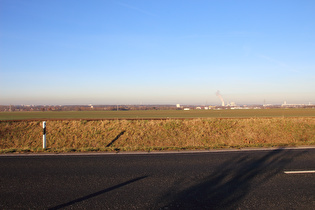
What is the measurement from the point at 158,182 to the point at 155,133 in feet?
43.5

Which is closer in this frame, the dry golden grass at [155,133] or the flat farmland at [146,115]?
the dry golden grass at [155,133]

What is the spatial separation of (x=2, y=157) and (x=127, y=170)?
5120 mm

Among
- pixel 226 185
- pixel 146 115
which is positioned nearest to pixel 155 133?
pixel 226 185

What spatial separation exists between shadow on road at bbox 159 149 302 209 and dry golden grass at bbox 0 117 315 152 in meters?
9.88

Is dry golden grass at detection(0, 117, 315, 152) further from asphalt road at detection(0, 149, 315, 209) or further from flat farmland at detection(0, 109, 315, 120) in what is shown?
flat farmland at detection(0, 109, 315, 120)

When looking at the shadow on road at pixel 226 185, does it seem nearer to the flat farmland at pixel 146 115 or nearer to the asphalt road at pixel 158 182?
the asphalt road at pixel 158 182

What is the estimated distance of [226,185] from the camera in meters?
5.71

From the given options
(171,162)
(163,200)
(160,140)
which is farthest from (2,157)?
(160,140)

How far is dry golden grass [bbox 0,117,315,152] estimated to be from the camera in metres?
18.2

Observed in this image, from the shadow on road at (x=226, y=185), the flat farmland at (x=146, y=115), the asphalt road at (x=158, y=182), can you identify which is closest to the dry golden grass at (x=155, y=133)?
the asphalt road at (x=158, y=182)

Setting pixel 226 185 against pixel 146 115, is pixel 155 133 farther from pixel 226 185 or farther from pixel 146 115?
pixel 146 115

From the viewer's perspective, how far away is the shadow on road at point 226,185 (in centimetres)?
472

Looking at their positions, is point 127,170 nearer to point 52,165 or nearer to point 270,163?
point 52,165

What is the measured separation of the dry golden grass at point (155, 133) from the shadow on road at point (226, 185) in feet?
32.4
